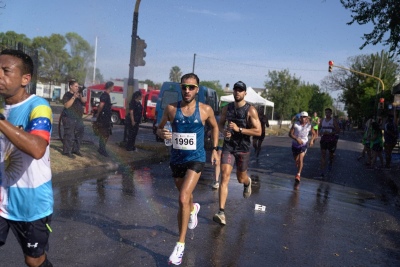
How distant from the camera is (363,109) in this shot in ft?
202

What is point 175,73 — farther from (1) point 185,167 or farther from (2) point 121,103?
(1) point 185,167

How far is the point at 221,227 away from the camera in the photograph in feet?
18.3

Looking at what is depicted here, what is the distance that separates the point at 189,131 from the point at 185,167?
16.3 inches

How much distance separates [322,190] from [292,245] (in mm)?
4807

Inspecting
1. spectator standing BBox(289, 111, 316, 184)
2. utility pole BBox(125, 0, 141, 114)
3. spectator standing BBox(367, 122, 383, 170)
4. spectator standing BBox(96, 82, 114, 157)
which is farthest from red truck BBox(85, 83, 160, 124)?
spectator standing BBox(289, 111, 316, 184)

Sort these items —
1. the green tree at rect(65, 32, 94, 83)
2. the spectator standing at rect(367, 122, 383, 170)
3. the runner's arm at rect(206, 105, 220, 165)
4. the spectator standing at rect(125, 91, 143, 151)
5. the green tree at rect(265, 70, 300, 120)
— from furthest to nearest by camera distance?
1. the green tree at rect(65, 32, 94, 83)
2. the green tree at rect(265, 70, 300, 120)
3. the spectator standing at rect(367, 122, 383, 170)
4. the spectator standing at rect(125, 91, 143, 151)
5. the runner's arm at rect(206, 105, 220, 165)

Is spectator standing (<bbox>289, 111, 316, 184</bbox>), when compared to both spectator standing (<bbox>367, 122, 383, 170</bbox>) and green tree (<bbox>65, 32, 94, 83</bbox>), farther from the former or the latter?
green tree (<bbox>65, 32, 94, 83</bbox>)

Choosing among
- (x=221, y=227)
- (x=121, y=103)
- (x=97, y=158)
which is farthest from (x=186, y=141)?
(x=121, y=103)

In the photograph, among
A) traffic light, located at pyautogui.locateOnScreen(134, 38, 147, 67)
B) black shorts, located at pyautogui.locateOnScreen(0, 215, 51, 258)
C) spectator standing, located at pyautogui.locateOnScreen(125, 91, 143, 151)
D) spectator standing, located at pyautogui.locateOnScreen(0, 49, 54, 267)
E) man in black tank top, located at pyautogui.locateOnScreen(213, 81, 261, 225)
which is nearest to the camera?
spectator standing, located at pyautogui.locateOnScreen(0, 49, 54, 267)

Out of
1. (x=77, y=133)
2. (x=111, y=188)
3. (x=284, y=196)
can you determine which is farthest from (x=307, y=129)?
(x=77, y=133)

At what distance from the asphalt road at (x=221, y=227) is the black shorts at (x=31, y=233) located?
4.03 feet

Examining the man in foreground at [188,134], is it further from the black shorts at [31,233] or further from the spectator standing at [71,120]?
the spectator standing at [71,120]

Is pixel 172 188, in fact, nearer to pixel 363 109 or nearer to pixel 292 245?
pixel 292 245

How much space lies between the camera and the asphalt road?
14.3 ft
